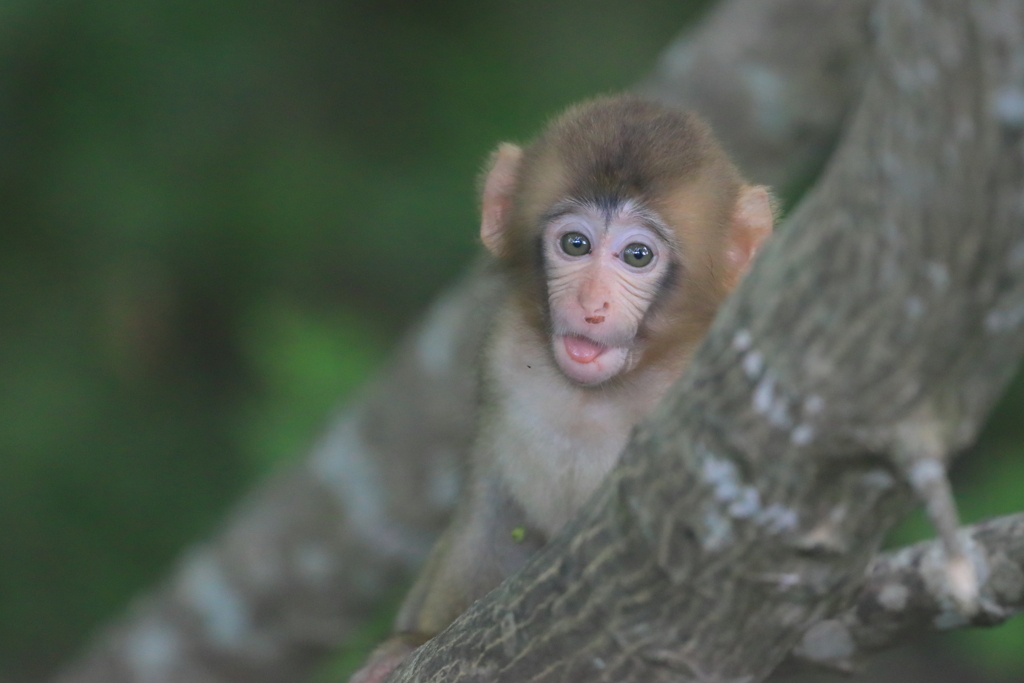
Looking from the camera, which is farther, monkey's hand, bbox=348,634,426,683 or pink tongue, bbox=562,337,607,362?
monkey's hand, bbox=348,634,426,683

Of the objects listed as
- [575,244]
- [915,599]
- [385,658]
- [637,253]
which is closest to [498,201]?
[575,244]

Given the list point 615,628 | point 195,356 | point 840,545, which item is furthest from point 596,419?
point 195,356

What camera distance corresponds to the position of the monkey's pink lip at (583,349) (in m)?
2.56

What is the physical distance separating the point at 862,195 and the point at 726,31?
3.34 meters

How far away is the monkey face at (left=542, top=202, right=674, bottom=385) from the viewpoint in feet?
8.39

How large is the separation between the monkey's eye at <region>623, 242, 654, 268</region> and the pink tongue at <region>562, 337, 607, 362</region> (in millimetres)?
255

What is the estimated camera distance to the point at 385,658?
118 inches

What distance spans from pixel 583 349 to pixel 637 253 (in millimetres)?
289

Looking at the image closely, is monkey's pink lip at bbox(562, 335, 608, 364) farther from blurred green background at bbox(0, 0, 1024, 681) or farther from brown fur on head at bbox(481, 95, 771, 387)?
blurred green background at bbox(0, 0, 1024, 681)

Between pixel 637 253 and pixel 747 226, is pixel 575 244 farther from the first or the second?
pixel 747 226

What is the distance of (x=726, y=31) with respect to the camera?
4.49m

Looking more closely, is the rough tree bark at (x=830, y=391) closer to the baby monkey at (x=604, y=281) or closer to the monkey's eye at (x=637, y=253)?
the baby monkey at (x=604, y=281)

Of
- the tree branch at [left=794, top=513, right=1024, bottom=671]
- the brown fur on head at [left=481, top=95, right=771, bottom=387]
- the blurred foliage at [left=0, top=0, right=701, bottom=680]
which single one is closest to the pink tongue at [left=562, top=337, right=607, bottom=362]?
the brown fur on head at [left=481, top=95, right=771, bottom=387]

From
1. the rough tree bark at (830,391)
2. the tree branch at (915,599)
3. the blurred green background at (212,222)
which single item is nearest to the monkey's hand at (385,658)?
the tree branch at (915,599)
